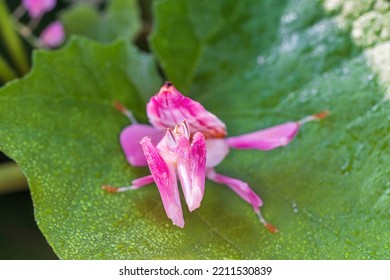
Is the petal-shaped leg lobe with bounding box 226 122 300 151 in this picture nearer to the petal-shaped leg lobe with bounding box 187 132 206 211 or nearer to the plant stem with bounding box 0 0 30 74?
the petal-shaped leg lobe with bounding box 187 132 206 211

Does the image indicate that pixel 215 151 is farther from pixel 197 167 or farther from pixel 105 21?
pixel 105 21

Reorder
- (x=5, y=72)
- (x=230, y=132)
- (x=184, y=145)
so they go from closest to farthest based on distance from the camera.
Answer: (x=184, y=145), (x=230, y=132), (x=5, y=72)

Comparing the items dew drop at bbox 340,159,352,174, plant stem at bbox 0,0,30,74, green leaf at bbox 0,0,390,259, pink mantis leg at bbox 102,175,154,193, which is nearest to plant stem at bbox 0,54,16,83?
plant stem at bbox 0,0,30,74

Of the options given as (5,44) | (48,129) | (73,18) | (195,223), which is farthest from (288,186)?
(5,44)

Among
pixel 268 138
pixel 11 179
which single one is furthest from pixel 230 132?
pixel 11 179

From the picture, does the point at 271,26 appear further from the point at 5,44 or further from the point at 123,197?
the point at 5,44

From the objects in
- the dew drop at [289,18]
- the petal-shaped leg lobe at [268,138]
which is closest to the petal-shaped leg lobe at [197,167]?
the petal-shaped leg lobe at [268,138]
